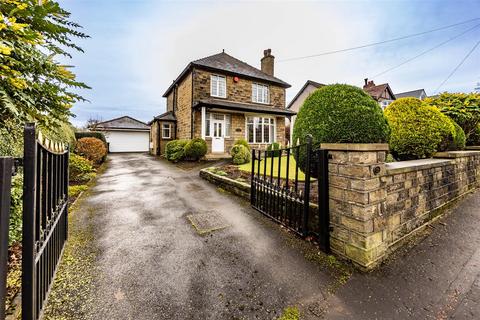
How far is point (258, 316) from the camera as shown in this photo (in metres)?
1.85

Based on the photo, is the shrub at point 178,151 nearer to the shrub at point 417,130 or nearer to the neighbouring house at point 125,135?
the shrub at point 417,130

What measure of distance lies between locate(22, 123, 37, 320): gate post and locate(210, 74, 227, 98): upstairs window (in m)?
13.6

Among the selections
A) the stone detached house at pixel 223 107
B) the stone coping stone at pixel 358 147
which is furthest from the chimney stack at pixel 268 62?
the stone coping stone at pixel 358 147

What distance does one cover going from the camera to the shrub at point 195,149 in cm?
1190

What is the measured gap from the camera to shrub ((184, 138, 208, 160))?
11.9 m

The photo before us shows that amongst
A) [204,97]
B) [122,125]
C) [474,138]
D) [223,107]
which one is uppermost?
[122,125]

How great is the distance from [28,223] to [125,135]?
27168 mm

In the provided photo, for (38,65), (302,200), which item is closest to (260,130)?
(302,200)

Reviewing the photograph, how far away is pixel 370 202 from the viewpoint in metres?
2.56

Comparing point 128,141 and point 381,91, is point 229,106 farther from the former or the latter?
point 381,91

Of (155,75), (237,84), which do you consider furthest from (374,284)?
(155,75)

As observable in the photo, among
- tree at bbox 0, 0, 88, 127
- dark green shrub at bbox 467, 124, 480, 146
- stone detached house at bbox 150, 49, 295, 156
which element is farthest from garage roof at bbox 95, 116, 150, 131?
dark green shrub at bbox 467, 124, 480, 146

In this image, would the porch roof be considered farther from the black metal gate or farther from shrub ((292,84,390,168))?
shrub ((292,84,390,168))

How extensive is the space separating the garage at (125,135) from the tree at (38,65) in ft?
80.3
